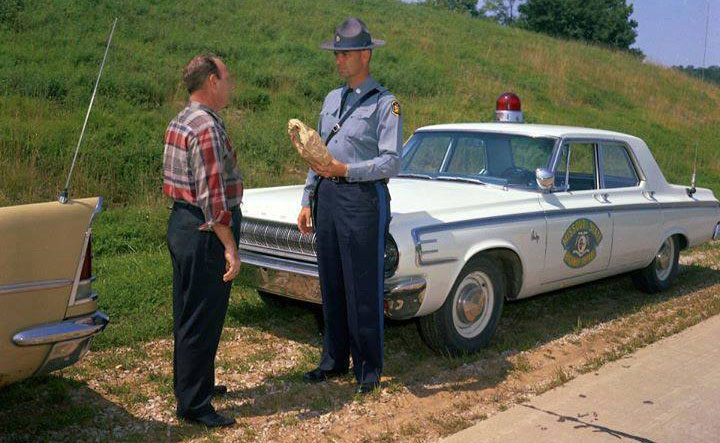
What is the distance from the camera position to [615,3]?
58281mm

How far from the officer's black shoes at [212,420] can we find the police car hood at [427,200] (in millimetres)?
1352

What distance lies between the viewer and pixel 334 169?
4.13 meters

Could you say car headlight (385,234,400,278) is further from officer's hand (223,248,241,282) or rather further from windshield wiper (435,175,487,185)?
windshield wiper (435,175,487,185)

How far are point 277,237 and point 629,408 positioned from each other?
227 cm

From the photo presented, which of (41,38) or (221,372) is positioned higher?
(41,38)

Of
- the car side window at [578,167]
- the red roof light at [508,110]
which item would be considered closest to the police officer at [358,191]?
the car side window at [578,167]

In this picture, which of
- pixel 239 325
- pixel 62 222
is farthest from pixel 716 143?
pixel 62 222

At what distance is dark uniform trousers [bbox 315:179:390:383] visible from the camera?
4258 mm

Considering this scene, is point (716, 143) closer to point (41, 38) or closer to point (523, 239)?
point (41, 38)

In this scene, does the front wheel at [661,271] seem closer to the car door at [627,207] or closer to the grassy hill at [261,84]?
the car door at [627,207]

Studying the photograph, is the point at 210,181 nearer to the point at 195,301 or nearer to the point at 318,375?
the point at 195,301

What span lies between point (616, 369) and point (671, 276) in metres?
2.68

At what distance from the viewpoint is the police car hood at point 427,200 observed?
489cm


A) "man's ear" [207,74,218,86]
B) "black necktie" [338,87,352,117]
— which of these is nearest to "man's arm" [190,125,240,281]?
"man's ear" [207,74,218,86]
